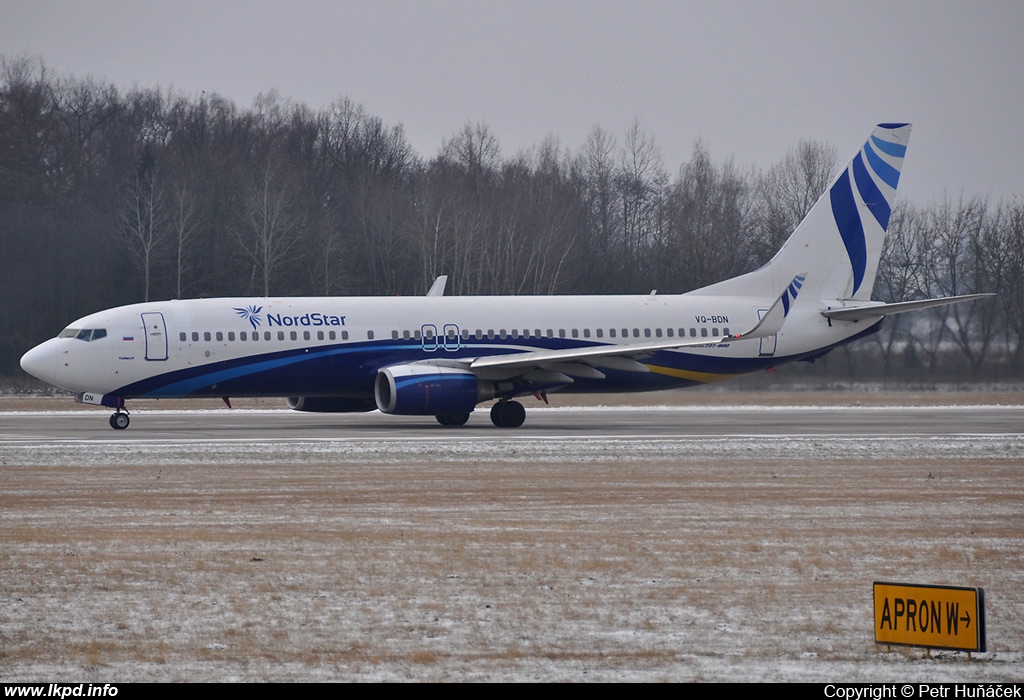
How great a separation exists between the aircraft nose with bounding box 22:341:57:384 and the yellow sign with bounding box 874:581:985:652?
1060 inches

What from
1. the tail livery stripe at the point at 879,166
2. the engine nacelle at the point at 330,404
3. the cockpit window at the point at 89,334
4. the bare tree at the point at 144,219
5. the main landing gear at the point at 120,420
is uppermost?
the bare tree at the point at 144,219

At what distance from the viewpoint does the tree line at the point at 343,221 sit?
195 ft

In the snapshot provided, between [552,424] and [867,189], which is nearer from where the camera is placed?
[552,424]

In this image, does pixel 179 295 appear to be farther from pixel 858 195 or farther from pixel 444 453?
pixel 444 453

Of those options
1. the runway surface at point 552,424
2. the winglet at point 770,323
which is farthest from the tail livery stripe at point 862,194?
the winglet at point 770,323

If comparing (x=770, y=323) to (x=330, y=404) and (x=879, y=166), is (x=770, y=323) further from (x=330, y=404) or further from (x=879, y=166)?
(x=330, y=404)

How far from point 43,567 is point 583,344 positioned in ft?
78.9

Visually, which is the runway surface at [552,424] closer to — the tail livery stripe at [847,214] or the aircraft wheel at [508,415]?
the aircraft wheel at [508,415]

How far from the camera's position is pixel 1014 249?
50250 millimetres

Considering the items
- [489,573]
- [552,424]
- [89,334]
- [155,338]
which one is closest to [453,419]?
[552,424]

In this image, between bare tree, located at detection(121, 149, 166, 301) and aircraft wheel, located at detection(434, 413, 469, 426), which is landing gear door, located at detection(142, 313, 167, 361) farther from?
bare tree, located at detection(121, 149, 166, 301)

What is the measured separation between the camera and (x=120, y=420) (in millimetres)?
32344

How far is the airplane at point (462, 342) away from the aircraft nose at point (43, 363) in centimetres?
3

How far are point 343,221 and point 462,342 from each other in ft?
124
